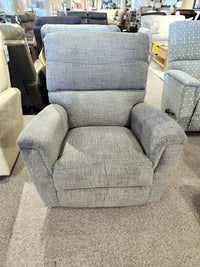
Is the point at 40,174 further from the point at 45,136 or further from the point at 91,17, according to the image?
the point at 91,17

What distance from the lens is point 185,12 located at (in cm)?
550

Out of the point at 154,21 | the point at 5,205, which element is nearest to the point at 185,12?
the point at 154,21

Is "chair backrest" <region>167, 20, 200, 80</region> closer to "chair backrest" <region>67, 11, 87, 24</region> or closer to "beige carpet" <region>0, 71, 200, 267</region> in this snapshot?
"beige carpet" <region>0, 71, 200, 267</region>

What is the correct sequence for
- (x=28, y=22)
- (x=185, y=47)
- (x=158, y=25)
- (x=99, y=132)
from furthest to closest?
(x=28, y=22), (x=158, y=25), (x=185, y=47), (x=99, y=132)

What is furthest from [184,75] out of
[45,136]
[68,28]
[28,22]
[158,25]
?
[28,22]

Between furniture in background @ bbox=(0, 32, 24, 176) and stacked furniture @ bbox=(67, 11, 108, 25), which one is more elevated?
stacked furniture @ bbox=(67, 11, 108, 25)

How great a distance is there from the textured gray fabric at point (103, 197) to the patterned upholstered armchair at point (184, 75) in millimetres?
1035

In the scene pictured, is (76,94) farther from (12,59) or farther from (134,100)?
(12,59)

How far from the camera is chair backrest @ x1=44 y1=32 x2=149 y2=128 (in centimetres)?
120

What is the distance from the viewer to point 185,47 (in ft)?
5.98

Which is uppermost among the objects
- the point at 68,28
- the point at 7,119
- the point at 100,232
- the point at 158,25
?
the point at 158,25

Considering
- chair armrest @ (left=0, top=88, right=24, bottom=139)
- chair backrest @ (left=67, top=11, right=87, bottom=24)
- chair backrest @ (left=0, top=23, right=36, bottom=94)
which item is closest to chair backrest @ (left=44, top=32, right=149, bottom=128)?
→ chair armrest @ (left=0, top=88, right=24, bottom=139)

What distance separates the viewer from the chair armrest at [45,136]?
2.77 feet

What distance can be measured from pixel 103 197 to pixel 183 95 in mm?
1207
